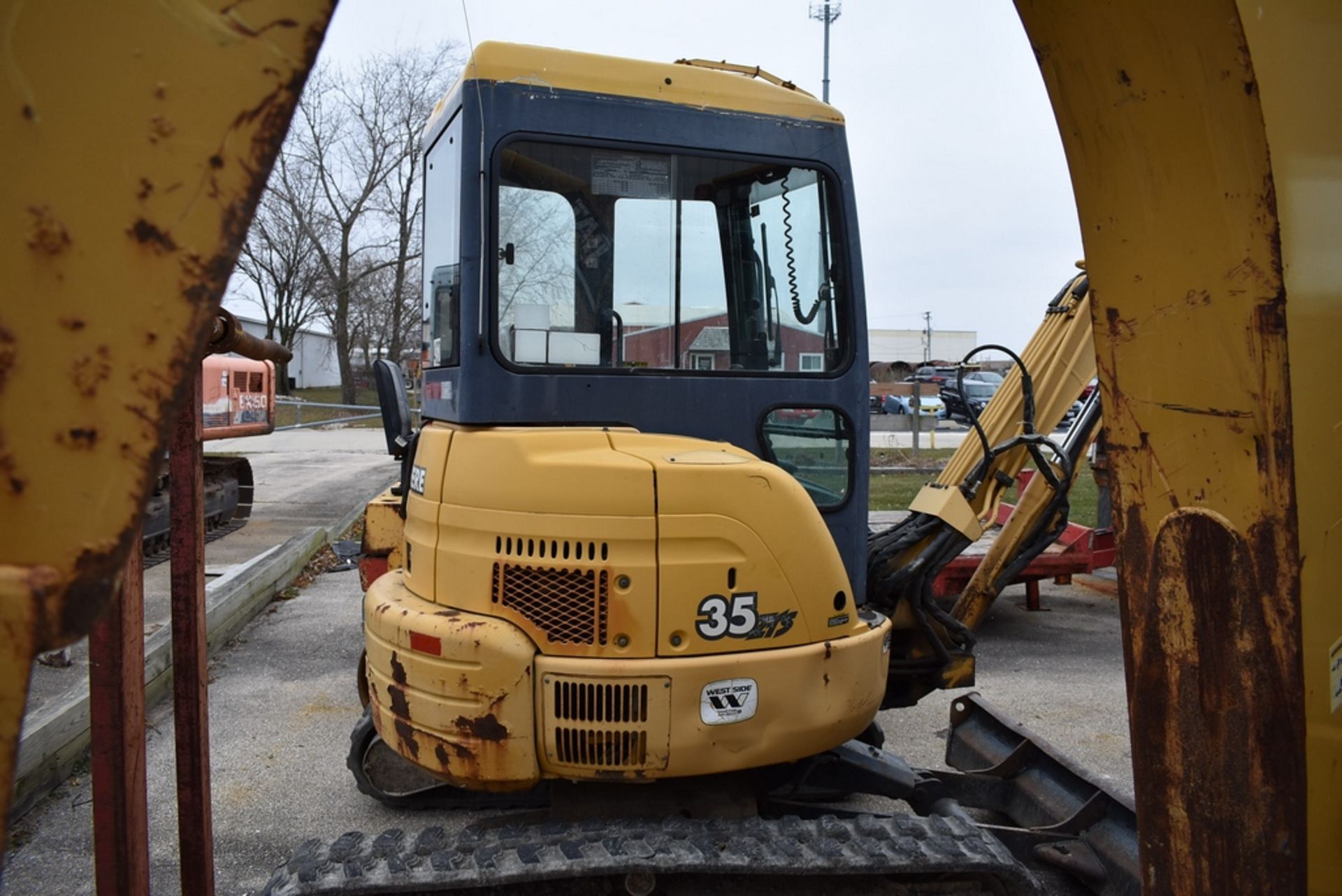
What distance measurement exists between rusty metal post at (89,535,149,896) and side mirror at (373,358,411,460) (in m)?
1.90

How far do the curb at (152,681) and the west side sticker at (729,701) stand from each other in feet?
5.79

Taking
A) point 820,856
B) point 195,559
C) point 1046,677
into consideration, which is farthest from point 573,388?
point 1046,677

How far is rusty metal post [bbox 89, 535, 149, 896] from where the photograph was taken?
6.64ft

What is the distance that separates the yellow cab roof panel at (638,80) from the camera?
10.7 feet

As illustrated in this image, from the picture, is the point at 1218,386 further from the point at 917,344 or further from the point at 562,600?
the point at 917,344

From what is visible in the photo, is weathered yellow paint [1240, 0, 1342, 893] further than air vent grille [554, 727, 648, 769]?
No

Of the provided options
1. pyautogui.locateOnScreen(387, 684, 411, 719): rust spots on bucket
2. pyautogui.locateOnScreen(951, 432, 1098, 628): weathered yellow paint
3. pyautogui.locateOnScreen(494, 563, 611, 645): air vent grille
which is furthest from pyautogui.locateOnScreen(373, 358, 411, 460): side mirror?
pyautogui.locateOnScreen(951, 432, 1098, 628): weathered yellow paint

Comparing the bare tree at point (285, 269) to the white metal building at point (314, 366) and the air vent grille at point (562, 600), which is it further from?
the air vent grille at point (562, 600)

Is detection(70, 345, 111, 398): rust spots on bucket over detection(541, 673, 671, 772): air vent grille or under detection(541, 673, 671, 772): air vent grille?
over

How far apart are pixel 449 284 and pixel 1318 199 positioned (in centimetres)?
272

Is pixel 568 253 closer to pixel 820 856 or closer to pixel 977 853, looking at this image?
pixel 820 856

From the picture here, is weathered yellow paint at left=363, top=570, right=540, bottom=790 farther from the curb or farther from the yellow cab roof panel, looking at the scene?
the yellow cab roof panel

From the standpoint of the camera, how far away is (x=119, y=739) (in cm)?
206

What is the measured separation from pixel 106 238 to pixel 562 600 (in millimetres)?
2171
